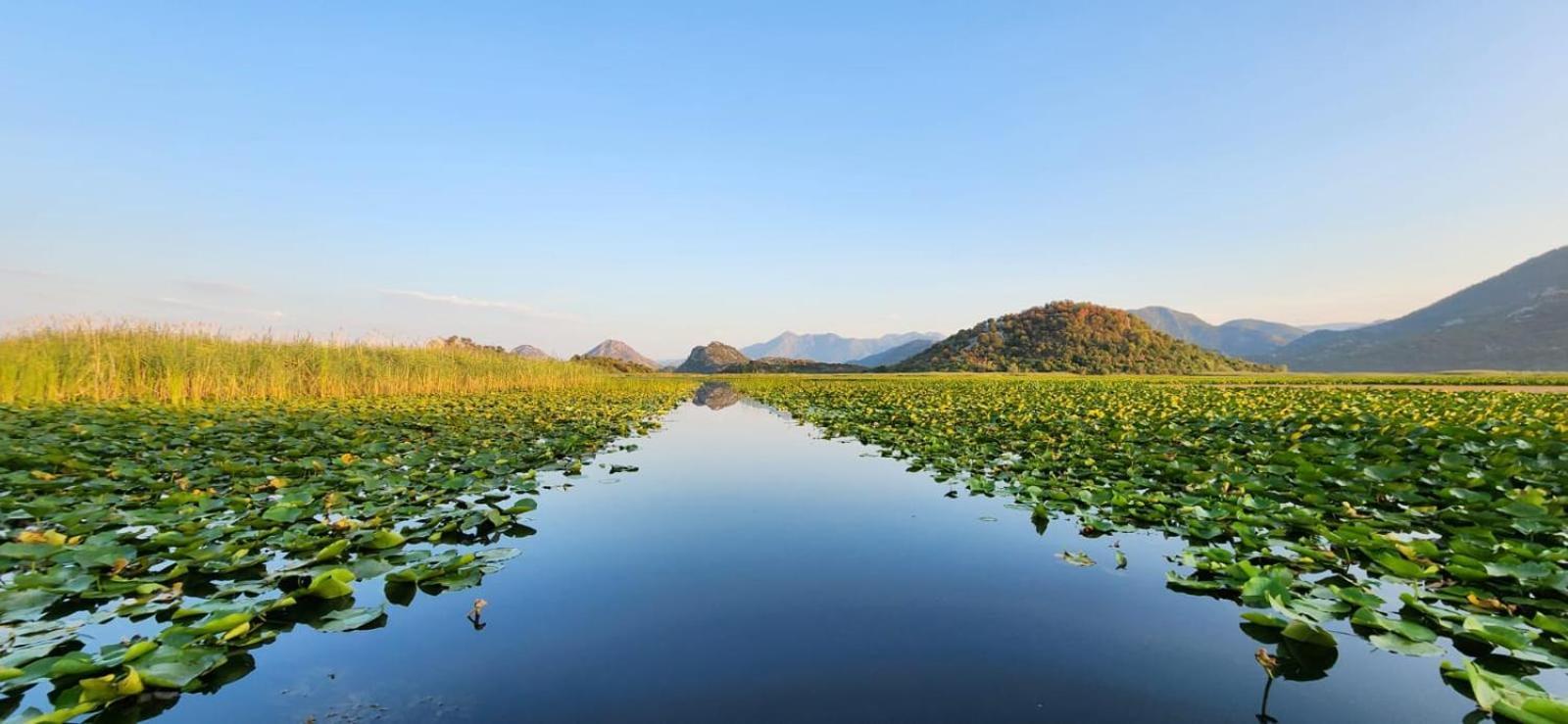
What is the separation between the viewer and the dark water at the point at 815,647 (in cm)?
261

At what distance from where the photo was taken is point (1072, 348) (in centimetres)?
8781

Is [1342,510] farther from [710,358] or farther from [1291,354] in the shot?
[1291,354]

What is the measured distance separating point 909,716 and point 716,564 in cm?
238

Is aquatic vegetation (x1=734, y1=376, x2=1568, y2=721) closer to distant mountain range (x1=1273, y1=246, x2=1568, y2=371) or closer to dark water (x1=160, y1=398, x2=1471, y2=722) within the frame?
dark water (x1=160, y1=398, x2=1471, y2=722)

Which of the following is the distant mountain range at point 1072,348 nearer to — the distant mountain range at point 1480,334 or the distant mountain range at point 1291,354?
the distant mountain range at point 1291,354

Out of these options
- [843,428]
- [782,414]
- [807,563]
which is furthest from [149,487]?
[782,414]

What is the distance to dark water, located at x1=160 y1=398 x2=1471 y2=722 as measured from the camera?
103 inches

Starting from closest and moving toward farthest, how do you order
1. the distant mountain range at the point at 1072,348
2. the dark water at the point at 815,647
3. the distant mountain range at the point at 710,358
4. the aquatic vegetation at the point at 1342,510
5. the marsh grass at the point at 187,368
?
the dark water at the point at 815,647 → the aquatic vegetation at the point at 1342,510 → the marsh grass at the point at 187,368 → the distant mountain range at the point at 1072,348 → the distant mountain range at the point at 710,358

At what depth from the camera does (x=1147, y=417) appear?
12500 mm

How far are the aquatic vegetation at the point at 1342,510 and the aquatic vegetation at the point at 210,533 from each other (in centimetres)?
483

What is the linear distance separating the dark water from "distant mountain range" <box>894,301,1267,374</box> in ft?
273

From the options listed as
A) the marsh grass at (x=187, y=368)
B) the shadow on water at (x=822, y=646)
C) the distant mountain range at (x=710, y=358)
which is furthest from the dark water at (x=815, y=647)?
the distant mountain range at (x=710, y=358)

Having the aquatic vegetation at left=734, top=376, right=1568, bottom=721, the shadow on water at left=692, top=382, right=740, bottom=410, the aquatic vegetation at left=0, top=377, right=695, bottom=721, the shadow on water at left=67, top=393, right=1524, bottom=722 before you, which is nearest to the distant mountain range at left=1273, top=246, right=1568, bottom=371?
the shadow on water at left=692, top=382, right=740, bottom=410

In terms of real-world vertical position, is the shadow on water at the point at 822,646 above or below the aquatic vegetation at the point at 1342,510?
below
